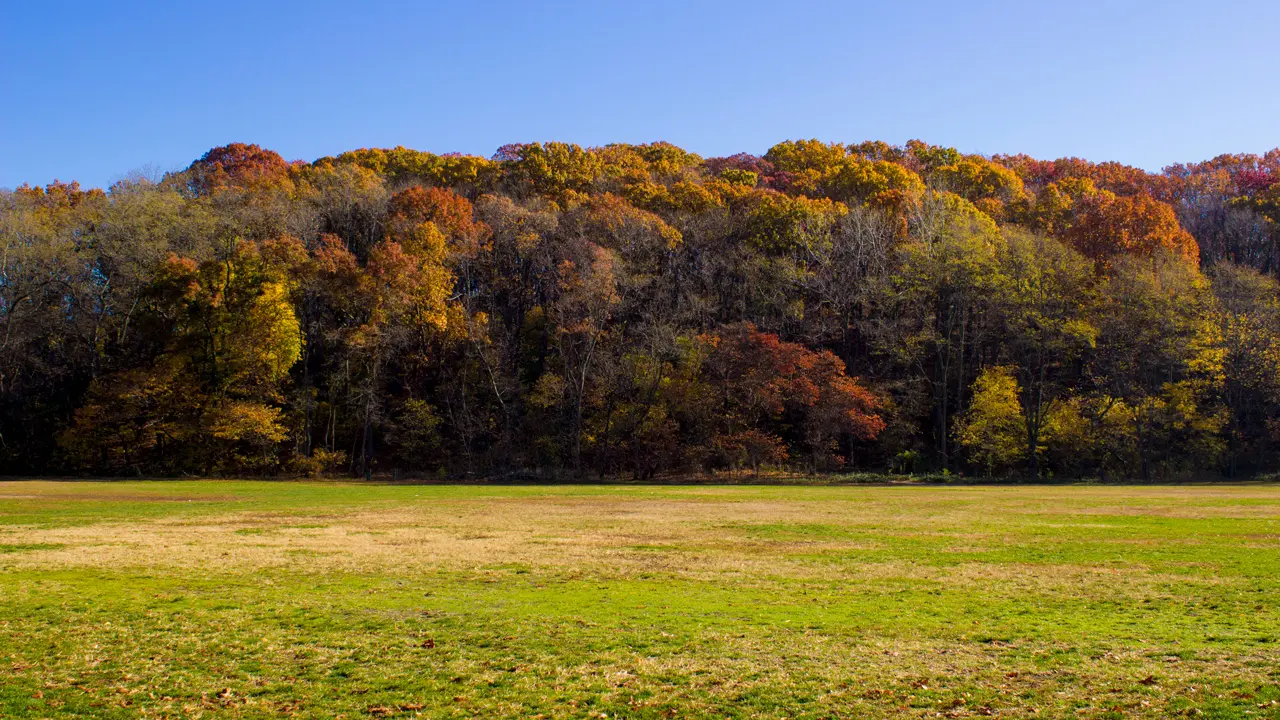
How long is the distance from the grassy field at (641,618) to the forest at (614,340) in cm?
3310

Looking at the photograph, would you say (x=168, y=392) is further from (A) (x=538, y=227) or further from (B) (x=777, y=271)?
(B) (x=777, y=271)

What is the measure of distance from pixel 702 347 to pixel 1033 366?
2531 cm

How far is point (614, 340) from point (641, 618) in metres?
53.3

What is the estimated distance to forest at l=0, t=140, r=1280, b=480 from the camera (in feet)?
193

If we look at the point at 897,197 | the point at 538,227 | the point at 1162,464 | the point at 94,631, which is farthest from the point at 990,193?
the point at 94,631

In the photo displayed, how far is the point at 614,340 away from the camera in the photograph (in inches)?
2616

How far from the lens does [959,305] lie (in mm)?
67062

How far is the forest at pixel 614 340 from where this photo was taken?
58969mm

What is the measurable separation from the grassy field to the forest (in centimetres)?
3310

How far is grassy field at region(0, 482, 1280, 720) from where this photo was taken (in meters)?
9.45

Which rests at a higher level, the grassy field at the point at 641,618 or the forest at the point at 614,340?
the forest at the point at 614,340

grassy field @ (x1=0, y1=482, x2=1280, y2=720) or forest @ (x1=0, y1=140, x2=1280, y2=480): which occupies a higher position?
forest @ (x1=0, y1=140, x2=1280, y2=480)

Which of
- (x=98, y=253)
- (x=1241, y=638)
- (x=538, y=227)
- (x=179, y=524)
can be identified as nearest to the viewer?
(x=1241, y=638)

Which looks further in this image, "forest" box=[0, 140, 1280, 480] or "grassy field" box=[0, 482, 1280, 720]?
"forest" box=[0, 140, 1280, 480]
